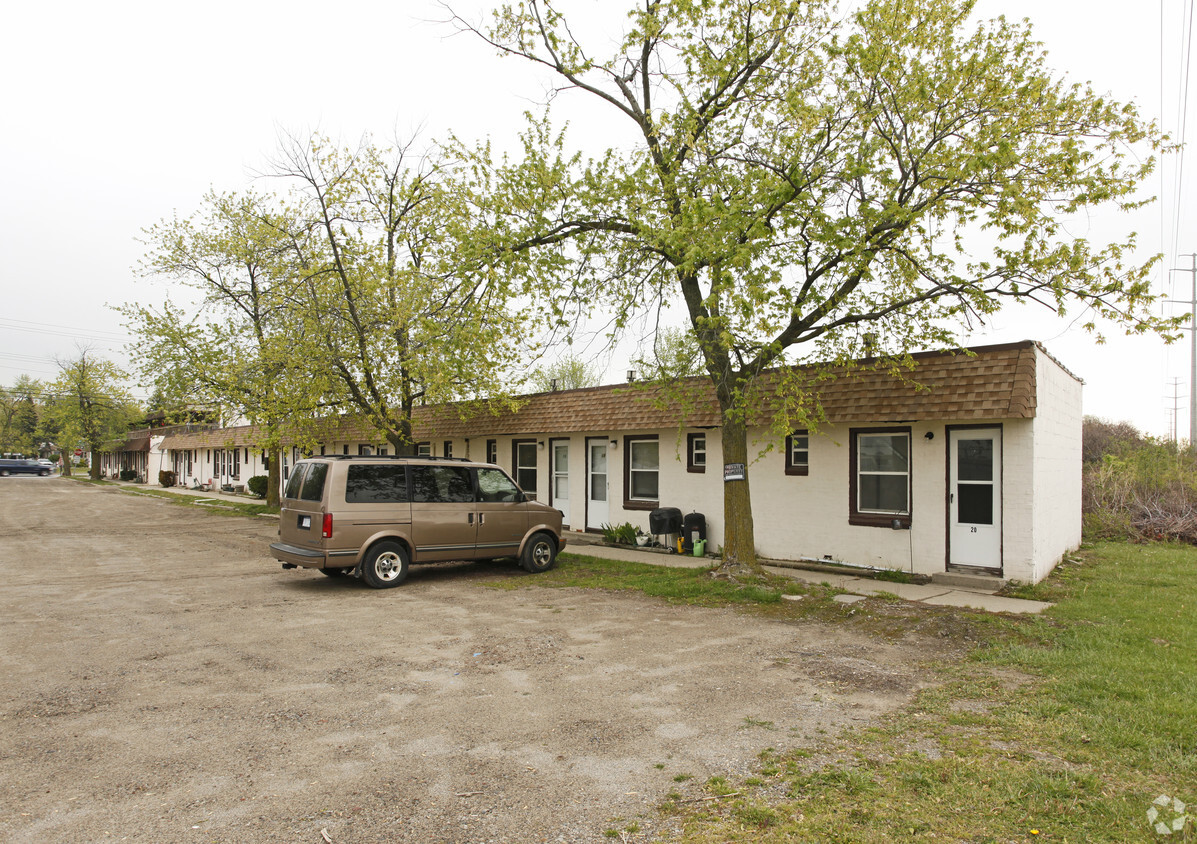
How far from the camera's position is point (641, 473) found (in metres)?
16.2

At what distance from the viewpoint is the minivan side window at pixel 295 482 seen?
10.9 metres

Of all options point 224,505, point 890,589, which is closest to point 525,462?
point 890,589

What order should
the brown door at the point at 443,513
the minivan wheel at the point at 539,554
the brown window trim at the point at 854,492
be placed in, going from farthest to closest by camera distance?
the minivan wheel at the point at 539,554
the brown window trim at the point at 854,492
the brown door at the point at 443,513

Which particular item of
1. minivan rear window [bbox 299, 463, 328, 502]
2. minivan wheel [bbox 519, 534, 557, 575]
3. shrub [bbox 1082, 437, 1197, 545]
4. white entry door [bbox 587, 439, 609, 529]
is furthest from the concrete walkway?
shrub [bbox 1082, 437, 1197, 545]

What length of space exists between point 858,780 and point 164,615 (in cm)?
813

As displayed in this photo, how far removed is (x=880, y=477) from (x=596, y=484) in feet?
23.8

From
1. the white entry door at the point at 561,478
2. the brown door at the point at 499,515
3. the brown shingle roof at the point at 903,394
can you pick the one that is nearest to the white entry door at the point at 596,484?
the white entry door at the point at 561,478

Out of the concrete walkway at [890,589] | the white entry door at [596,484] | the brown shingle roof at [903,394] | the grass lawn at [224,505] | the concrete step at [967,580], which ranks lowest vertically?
the grass lawn at [224,505]

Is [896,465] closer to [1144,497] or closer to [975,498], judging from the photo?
[975,498]

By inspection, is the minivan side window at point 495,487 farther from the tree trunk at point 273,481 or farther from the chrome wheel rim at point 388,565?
the tree trunk at point 273,481

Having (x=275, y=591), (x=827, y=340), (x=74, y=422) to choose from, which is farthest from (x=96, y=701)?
(x=74, y=422)

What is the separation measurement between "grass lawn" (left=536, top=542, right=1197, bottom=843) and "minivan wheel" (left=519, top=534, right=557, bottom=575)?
6728 mm

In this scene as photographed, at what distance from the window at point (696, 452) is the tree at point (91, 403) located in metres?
54.1

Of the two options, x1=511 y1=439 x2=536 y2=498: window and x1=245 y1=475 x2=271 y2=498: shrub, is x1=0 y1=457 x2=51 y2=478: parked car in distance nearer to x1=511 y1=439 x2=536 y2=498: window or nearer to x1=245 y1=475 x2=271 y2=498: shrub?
x1=245 y1=475 x2=271 y2=498: shrub
